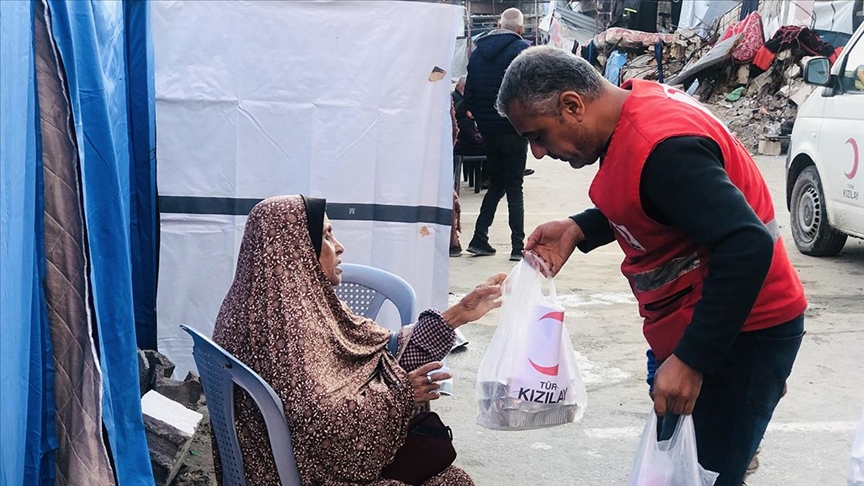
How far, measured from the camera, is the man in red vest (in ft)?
6.14

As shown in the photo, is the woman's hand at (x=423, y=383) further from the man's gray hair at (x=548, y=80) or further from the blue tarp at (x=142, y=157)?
the blue tarp at (x=142, y=157)

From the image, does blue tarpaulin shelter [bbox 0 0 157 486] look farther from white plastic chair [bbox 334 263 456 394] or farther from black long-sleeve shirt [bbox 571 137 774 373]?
black long-sleeve shirt [bbox 571 137 774 373]

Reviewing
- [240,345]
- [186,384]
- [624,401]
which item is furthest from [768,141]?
[240,345]

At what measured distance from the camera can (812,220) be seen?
25.6 feet

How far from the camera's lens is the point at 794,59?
19.2 metres

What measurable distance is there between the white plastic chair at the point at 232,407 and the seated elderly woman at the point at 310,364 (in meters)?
0.03

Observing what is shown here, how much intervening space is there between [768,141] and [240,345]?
15.4 meters

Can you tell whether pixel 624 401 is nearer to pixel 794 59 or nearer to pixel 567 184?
pixel 567 184

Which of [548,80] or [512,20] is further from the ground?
[548,80]

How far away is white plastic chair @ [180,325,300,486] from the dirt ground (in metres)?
1.35

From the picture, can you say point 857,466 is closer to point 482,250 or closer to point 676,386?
point 676,386

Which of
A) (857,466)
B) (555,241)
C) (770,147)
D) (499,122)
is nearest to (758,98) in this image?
(770,147)

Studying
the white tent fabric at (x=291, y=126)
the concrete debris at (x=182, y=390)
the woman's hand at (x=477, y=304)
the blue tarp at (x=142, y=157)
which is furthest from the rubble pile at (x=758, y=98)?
the woman's hand at (x=477, y=304)

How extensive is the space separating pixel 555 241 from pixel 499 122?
5.06m
